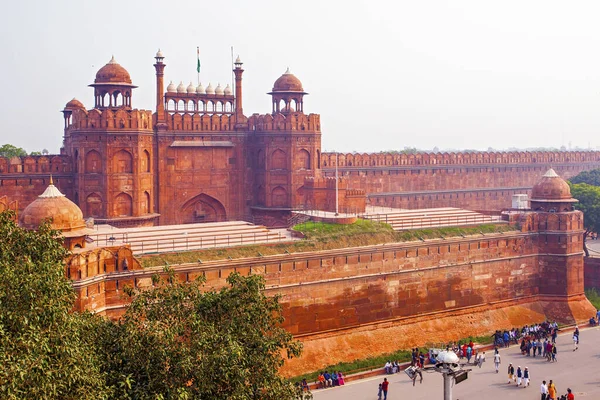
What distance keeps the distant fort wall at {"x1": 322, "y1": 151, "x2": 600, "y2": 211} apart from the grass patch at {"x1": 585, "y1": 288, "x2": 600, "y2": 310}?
1055 cm

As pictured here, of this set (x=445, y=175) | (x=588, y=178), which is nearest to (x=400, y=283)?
(x=445, y=175)

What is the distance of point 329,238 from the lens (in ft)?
76.5

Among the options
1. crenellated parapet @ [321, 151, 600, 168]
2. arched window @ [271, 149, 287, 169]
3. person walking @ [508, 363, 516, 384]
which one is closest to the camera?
person walking @ [508, 363, 516, 384]

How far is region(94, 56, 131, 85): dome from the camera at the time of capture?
2868 centimetres

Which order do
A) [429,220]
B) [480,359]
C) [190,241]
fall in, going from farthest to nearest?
[429,220] → [480,359] → [190,241]

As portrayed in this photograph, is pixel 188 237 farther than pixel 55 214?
Yes

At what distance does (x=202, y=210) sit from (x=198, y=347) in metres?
19.3

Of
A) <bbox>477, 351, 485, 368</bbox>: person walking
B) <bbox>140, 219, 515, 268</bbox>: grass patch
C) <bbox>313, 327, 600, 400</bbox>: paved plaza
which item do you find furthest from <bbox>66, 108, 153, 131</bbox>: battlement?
<bbox>477, 351, 485, 368</bbox>: person walking

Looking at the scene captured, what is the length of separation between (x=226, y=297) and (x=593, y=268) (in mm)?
22604

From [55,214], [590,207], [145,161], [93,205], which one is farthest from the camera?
[590,207]

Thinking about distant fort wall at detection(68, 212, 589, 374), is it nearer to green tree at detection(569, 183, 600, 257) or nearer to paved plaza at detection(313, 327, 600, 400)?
paved plaza at detection(313, 327, 600, 400)

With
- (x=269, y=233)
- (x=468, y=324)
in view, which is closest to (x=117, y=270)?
(x=269, y=233)

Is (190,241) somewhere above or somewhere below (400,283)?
above

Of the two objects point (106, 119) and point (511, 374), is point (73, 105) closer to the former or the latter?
point (106, 119)
